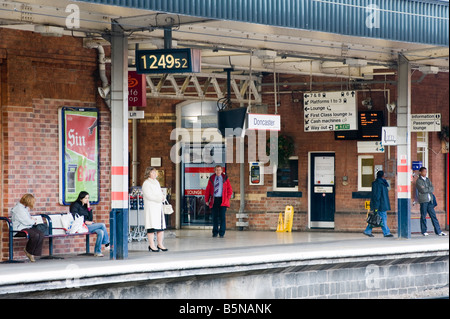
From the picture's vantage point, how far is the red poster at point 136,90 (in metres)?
16.7

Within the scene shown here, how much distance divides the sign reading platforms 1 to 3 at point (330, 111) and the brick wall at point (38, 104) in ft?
21.2

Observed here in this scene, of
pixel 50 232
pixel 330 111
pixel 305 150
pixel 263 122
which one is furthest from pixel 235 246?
pixel 305 150

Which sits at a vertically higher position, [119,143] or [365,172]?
[119,143]

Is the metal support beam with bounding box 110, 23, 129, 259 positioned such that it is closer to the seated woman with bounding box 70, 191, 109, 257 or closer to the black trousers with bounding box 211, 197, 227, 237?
the seated woman with bounding box 70, 191, 109, 257

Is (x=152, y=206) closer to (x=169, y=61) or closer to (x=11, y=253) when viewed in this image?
(x=11, y=253)

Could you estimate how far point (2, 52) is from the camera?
14633 millimetres

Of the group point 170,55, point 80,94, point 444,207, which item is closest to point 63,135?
point 80,94

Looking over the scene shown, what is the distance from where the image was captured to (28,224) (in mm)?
→ 14297

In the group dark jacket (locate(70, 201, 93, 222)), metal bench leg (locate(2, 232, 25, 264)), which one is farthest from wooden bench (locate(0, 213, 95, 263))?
dark jacket (locate(70, 201, 93, 222))

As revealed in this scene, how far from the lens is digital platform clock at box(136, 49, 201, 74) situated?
1363cm

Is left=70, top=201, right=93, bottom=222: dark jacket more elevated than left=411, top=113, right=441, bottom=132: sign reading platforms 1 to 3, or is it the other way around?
left=411, top=113, right=441, bottom=132: sign reading platforms 1 to 3

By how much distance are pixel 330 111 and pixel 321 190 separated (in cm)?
276

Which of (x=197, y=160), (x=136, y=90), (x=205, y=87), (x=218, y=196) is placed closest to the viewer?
(x=136, y=90)

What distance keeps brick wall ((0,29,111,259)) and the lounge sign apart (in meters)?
3.42
